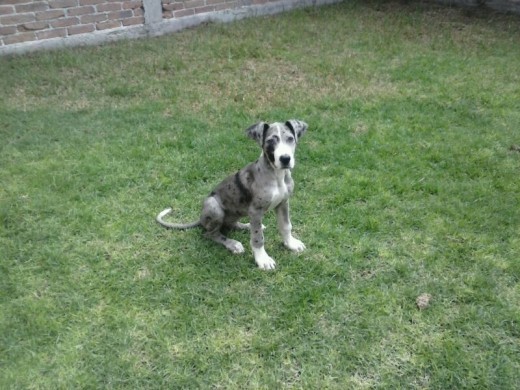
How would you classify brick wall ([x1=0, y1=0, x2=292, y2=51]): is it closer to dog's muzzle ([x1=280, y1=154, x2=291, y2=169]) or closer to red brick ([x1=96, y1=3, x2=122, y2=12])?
red brick ([x1=96, y1=3, x2=122, y2=12])

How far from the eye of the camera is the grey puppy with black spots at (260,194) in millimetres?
3191

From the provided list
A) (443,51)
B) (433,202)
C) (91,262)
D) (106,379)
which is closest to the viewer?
(106,379)

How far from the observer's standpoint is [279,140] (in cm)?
316

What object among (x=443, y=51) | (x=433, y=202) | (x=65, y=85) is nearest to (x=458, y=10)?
(x=443, y=51)

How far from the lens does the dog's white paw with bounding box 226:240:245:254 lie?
3.82 meters

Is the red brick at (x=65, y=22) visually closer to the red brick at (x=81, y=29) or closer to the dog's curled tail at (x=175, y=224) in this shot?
the red brick at (x=81, y=29)

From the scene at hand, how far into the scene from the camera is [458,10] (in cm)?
937

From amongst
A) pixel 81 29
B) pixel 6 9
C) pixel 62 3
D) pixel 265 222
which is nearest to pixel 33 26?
pixel 6 9

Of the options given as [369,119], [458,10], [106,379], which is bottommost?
[106,379]

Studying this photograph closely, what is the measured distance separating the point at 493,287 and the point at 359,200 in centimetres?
141

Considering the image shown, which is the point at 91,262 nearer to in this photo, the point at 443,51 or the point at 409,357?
the point at 409,357

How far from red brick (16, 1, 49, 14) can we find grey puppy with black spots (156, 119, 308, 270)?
5066mm

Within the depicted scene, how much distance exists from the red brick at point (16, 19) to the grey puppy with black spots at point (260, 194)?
5.05 m

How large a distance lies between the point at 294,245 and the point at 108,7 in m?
5.86
